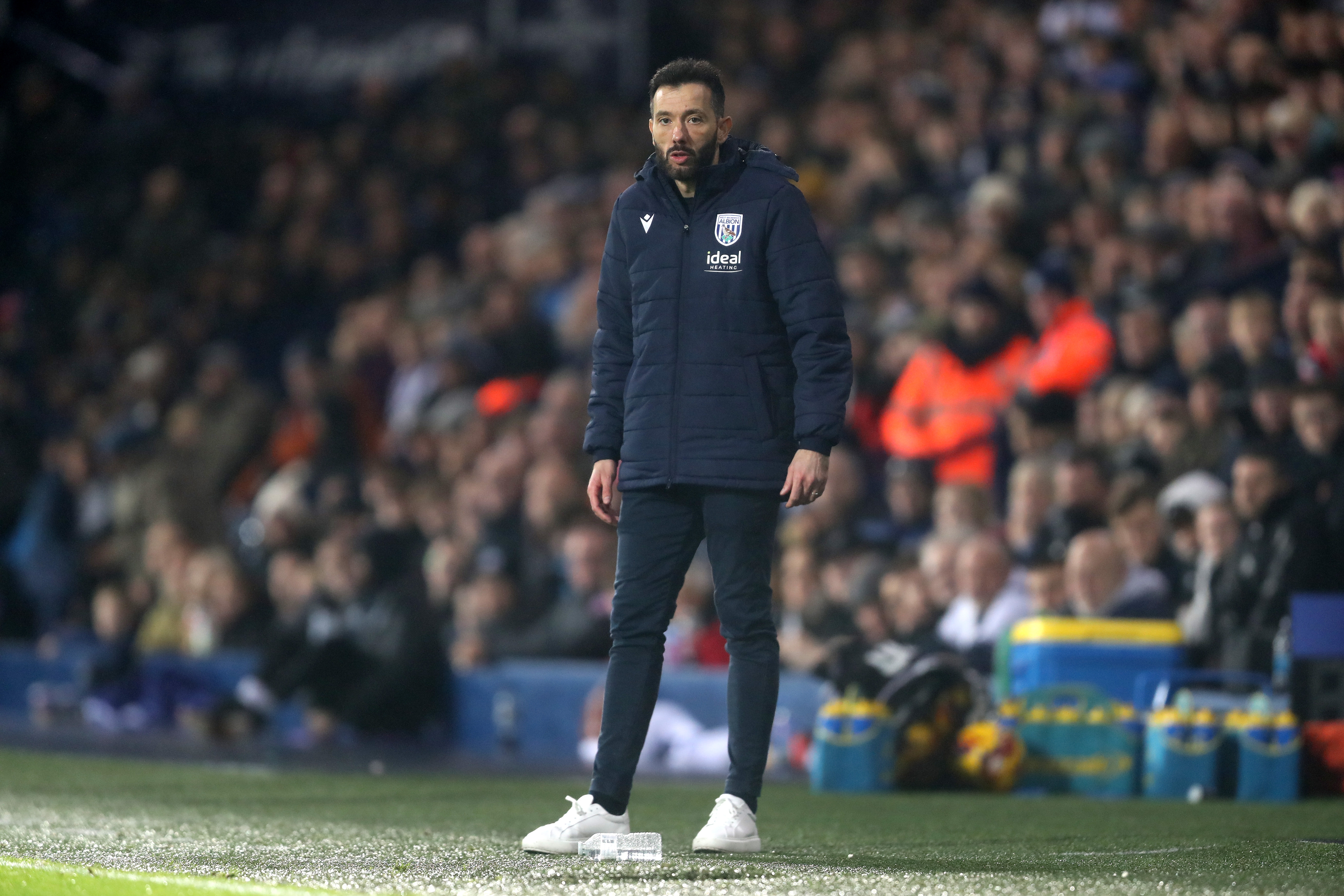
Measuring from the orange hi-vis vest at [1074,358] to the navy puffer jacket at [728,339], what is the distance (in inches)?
198

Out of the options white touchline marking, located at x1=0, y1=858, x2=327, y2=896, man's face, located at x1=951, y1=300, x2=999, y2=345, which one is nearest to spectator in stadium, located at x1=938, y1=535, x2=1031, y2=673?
man's face, located at x1=951, y1=300, x2=999, y2=345

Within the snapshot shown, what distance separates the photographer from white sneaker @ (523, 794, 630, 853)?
14.1 ft

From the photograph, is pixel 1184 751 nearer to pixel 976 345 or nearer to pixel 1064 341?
pixel 1064 341

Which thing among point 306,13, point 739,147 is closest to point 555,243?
point 306,13

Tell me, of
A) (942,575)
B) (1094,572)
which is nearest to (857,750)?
(1094,572)

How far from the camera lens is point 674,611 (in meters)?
4.47

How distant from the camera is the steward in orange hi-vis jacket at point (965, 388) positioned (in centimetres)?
975

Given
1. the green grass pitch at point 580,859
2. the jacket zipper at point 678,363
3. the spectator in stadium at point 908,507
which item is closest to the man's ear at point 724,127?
the jacket zipper at point 678,363

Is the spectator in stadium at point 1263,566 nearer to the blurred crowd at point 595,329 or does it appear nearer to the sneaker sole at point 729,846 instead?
the blurred crowd at point 595,329

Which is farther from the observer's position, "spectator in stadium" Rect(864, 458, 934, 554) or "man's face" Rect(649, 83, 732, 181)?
"spectator in stadium" Rect(864, 458, 934, 554)

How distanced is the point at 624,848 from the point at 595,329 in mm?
7902

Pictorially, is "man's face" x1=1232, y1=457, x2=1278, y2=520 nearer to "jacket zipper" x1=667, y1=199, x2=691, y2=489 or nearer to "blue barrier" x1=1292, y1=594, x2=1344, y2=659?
"blue barrier" x1=1292, y1=594, x2=1344, y2=659

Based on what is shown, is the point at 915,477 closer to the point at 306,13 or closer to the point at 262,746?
the point at 262,746

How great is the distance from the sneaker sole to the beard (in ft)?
5.10
